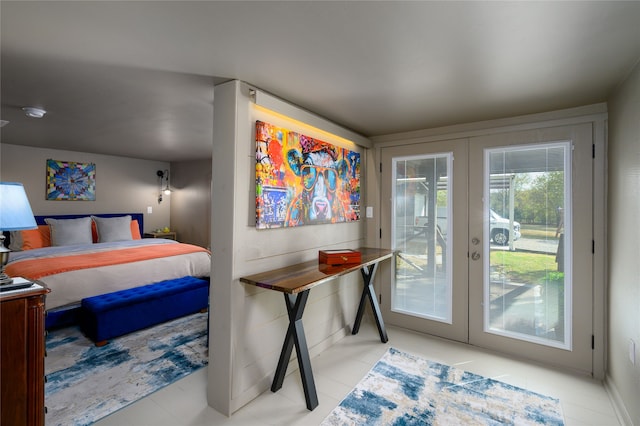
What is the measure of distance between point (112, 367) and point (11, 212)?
1633 mm

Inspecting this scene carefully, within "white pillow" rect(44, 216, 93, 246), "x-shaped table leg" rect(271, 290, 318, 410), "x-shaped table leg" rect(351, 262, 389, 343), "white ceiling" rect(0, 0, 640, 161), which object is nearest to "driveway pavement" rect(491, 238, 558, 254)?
"white ceiling" rect(0, 0, 640, 161)

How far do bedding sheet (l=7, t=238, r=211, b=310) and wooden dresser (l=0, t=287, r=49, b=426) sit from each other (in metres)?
1.73

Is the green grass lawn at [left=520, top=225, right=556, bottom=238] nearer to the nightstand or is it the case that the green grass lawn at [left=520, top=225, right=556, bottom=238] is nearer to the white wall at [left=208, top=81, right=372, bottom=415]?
the white wall at [left=208, top=81, right=372, bottom=415]

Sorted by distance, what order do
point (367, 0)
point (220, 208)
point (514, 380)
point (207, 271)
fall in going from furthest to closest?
point (207, 271)
point (514, 380)
point (220, 208)
point (367, 0)

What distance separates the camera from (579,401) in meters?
2.12

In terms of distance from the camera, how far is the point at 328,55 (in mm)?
1669

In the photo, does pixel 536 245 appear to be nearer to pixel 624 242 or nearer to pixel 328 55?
pixel 624 242

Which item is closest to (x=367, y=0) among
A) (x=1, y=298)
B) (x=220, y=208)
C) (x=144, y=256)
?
(x=220, y=208)

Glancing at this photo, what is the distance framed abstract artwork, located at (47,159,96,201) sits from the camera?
481 cm

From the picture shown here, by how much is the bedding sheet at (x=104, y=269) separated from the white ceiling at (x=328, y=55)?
1.65 meters

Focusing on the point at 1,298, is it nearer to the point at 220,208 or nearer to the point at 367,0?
the point at 220,208

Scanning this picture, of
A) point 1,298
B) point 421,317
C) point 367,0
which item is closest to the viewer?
point 367,0

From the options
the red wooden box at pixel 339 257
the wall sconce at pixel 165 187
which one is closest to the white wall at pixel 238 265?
the red wooden box at pixel 339 257

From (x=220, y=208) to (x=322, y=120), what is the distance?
1277 millimetres
